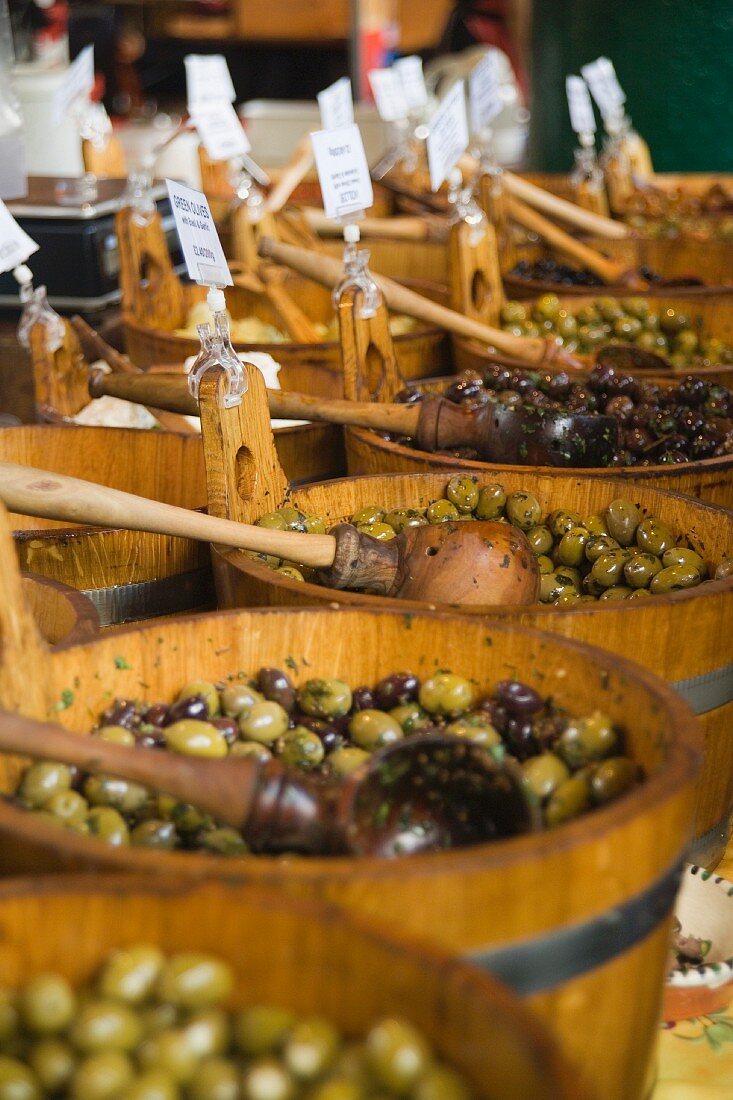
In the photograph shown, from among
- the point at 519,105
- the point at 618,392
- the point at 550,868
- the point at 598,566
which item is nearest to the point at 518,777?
the point at 550,868

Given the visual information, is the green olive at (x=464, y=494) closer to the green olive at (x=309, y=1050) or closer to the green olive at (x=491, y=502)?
the green olive at (x=491, y=502)

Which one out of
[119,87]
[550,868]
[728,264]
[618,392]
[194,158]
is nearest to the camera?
[550,868]

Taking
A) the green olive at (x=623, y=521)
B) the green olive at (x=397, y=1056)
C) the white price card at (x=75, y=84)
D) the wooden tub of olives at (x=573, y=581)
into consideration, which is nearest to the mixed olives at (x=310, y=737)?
the wooden tub of olives at (x=573, y=581)

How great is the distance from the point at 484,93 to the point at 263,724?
3.60 m

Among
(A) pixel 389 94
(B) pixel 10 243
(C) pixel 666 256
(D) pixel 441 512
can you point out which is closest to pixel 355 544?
(D) pixel 441 512

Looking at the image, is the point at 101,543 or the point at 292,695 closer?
the point at 292,695

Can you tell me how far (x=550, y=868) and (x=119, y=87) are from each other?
32.8 feet

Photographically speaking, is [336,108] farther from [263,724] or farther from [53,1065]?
[53,1065]

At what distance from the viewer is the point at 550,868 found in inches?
42.7

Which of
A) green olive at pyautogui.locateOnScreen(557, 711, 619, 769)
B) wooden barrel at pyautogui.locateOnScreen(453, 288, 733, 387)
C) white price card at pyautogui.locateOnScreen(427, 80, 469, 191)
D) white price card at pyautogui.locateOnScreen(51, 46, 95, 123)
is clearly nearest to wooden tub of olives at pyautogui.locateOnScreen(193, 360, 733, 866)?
green olive at pyautogui.locateOnScreen(557, 711, 619, 769)

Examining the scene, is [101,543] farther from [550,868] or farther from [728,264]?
[728,264]

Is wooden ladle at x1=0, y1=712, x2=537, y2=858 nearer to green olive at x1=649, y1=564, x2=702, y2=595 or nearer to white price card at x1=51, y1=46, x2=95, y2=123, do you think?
green olive at x1=649, y1=564, x2=702, y2=595

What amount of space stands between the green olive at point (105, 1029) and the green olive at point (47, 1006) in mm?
17

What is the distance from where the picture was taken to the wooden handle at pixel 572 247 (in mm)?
4207
